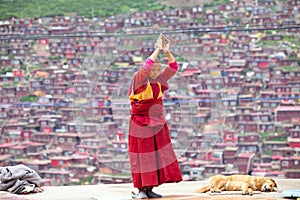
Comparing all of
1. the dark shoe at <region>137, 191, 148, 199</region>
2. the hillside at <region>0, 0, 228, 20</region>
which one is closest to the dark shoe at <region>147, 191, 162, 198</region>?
the dark shoe at <region>137, 191, 148, 199</region>

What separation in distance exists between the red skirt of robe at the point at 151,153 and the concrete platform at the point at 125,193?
0.16 metres

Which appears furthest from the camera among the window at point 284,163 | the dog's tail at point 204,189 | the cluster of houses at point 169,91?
the window at point 284,163

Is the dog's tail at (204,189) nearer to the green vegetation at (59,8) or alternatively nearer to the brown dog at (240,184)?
the brown dog at (240,184)

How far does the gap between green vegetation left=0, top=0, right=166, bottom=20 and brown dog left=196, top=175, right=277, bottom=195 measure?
5151 millimetres

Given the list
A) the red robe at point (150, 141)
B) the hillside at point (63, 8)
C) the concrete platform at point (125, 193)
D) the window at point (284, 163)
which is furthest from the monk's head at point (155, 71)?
the hillside at point (63, 8)

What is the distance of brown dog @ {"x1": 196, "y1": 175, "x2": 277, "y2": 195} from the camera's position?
17.4 feet

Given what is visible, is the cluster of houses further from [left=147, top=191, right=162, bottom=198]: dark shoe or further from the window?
[left=147, top=191, right=162, bottom=198]: dark shoe

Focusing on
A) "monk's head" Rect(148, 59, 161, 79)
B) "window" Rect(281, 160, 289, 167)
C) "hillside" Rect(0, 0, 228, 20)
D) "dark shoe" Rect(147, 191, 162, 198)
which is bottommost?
"window" Rect(281, 160, 289, 167)

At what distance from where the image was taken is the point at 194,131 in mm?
5852

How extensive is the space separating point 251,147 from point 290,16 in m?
1.86

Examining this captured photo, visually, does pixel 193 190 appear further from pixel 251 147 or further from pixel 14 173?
pixel 251 147

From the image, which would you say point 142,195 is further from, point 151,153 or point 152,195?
point 151,153

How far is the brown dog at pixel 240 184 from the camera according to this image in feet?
17.4

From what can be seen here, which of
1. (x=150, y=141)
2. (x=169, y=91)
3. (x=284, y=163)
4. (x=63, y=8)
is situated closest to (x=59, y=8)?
(x=63, y=8)
